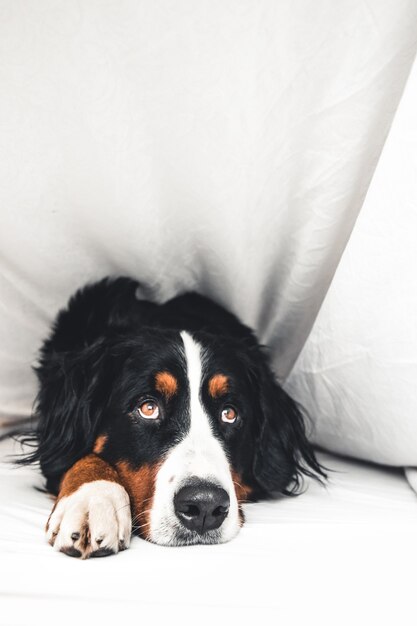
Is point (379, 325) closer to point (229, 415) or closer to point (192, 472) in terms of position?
point (229, 415)

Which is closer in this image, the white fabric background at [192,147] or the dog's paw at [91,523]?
the dog's paw at [91,523]

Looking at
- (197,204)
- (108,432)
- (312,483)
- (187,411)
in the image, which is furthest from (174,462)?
(197,204)

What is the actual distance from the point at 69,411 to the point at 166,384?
1.13 feet

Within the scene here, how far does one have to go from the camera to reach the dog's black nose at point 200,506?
1505mm

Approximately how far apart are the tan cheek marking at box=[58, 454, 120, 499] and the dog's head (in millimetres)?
34

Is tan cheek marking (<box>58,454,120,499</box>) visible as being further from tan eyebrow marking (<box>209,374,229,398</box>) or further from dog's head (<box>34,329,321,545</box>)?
tan eyebrow marking (<box>209,374,229,398</box>)

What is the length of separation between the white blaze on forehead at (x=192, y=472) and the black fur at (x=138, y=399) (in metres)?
0.04

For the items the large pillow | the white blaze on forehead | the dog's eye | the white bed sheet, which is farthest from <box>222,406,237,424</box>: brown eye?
the large pillow

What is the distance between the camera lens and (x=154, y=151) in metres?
2.11

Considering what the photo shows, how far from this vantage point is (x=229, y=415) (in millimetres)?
1927

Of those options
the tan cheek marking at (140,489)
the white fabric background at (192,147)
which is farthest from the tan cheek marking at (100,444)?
the white fabric background at (192,147)

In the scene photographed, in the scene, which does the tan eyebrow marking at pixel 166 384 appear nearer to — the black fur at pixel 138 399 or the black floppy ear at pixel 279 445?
the black fur at pixel 138 399

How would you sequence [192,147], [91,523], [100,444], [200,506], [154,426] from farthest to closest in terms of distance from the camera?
[192,147] → [100,444] → [154,426] → [200,506] → [91,523]

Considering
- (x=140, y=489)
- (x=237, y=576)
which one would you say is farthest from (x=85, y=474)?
(x=237, y=576)
